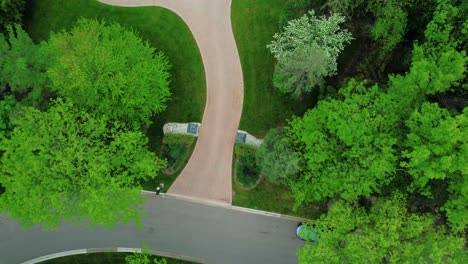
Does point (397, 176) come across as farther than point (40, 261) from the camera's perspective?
No

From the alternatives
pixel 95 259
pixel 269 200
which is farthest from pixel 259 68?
pixel 95 259

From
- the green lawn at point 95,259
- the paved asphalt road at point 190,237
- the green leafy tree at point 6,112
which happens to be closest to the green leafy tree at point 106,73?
the green leafy tree at point 6,112

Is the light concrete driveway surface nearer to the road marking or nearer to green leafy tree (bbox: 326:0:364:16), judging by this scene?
the road marking

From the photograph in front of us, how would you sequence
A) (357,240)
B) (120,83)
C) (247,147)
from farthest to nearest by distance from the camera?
(247,147)
(120,83)
(357,240)

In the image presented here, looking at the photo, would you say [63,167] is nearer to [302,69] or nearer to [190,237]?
[190,237]

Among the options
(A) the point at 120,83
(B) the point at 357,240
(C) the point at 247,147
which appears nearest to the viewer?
(B) the point at 357,240

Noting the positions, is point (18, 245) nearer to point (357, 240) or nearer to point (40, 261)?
point (40, 261)

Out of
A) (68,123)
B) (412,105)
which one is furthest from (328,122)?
(68,123)
